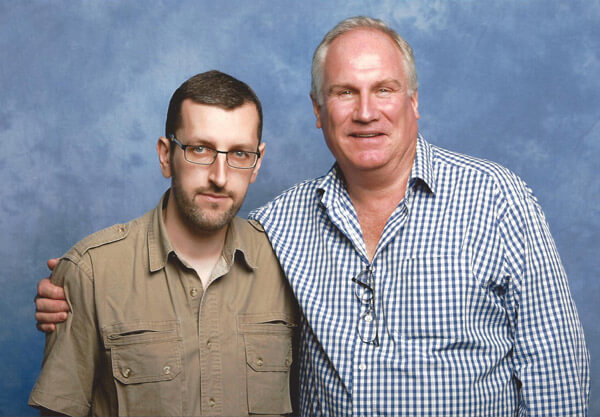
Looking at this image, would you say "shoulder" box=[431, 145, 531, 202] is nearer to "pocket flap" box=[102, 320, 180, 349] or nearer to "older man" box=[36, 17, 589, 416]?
"older man" box=[36, 17, 589, 416]

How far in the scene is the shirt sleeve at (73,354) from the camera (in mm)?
2381

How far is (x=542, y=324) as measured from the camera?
2551 mm

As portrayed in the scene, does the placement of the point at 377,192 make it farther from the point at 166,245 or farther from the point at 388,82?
the point at 166,245

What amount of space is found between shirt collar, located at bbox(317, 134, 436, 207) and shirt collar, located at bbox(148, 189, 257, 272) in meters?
0.33

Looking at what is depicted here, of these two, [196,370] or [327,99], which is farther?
[327,99]

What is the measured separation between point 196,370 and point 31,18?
203cm

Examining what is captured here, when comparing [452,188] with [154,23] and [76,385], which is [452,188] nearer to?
[76,385]

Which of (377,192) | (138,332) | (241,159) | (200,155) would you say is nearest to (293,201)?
(377,192)

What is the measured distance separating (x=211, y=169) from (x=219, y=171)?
3 centimetres

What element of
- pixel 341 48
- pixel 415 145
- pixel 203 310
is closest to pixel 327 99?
pixel 341 48

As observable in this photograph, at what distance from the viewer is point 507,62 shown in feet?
12.1

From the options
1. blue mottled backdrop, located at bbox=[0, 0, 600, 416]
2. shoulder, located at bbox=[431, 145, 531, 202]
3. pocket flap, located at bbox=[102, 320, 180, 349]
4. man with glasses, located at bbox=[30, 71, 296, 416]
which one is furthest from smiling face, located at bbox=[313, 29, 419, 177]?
blue mottled backdrop, located at bbox=[0, 0, 600, 416]

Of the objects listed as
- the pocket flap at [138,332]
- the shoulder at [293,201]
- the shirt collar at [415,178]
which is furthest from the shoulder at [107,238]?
the shirt collar at [415,178]

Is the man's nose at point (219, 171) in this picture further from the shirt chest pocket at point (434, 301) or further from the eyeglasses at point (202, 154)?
the shirt chest pocket at point (434, 301)
